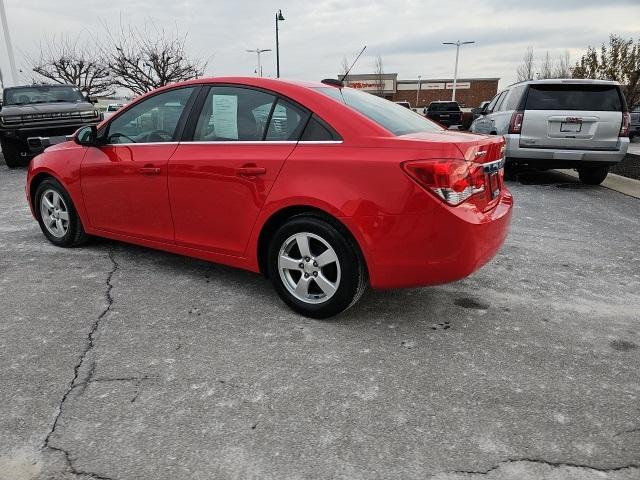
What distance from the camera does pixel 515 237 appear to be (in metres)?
5.50

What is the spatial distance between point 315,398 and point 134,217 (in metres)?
2.41

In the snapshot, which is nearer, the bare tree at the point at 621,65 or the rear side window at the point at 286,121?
the rear side window at the point at 286,121

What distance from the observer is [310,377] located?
8.87 feet

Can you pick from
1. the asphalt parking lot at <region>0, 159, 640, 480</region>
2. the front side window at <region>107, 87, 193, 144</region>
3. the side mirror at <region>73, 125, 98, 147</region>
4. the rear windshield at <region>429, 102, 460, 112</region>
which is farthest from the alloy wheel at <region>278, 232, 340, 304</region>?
the rear windshield at <region>429, 102, 460, 112</region>

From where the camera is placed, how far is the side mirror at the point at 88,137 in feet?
14.3

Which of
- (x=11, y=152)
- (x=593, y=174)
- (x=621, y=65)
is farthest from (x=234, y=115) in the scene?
(x=621, y=65)

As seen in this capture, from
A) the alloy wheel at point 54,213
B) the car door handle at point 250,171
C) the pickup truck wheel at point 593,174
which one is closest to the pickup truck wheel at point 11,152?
the alloy wheel at point 54,213

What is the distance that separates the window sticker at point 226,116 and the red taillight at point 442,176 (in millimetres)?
1351

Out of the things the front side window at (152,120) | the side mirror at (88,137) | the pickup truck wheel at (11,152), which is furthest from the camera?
the pickup truck wheel at (11,152)

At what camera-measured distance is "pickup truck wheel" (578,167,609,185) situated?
349 inches

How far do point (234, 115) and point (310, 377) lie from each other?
6.35 ft

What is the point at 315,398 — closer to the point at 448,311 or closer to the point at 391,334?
the point at 391,334

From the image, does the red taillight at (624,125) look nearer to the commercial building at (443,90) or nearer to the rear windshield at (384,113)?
the rear windshield at (384,113)

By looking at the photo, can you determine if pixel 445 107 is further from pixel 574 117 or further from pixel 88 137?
pixel 88 137
